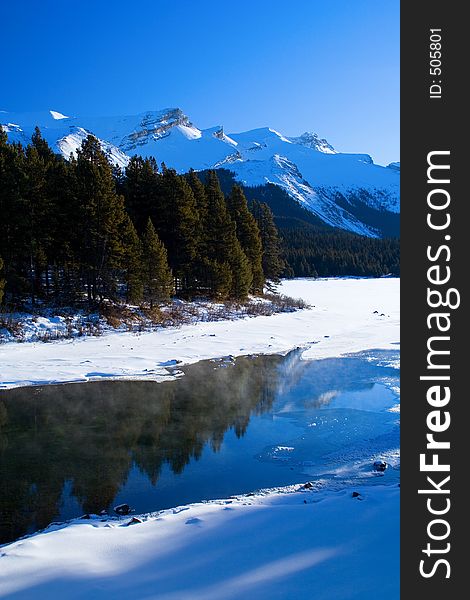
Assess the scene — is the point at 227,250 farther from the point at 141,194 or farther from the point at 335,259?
the point at 335,259

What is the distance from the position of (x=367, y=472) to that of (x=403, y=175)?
735cm

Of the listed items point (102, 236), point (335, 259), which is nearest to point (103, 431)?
point (102, 236)

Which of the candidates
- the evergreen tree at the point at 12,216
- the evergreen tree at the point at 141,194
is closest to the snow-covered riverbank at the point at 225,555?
the evergreen tree at the point at 12,216

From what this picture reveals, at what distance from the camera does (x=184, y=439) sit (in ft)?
42.2

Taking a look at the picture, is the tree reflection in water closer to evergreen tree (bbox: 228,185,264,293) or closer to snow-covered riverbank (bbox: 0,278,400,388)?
snow-covered riverbank (bbox: 0,278,400,388)

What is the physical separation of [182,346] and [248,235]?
83.2ft

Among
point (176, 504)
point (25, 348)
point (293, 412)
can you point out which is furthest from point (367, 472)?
point (25, 348)

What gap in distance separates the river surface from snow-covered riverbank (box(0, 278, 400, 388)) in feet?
5.07

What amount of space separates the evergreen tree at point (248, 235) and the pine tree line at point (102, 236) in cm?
538

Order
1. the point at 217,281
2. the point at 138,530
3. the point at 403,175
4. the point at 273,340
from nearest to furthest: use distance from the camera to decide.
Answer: the point at 403,175 → the point at 138,530 → the point at 273,340 → the point at 217,281

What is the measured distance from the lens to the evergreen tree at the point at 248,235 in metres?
49.2

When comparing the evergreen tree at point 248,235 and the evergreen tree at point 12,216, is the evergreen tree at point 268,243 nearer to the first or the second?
the evergreen tree at point 248,235

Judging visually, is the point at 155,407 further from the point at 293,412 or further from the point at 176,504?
the point at 176,504

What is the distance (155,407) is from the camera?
52.1 feet
